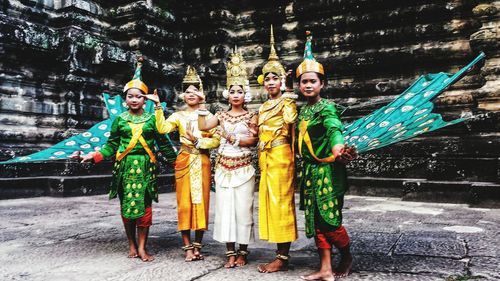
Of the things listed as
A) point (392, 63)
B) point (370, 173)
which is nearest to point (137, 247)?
point (370, 173)

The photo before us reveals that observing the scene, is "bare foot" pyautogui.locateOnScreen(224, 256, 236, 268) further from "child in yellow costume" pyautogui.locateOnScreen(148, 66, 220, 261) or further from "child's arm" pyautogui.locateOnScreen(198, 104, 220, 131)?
"child's arm" pyautogui.locateOnScreen(198, 104, 220, 131)

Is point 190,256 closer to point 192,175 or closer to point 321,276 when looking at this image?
point 192,175

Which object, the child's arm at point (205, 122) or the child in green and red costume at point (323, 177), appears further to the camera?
the child's arm at point (205, 122)

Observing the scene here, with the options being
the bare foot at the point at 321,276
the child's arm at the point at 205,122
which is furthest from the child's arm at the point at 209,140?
the bare foot at the point at 321,276

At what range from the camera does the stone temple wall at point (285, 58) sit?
6.29 meters

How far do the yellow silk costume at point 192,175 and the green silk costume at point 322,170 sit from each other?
87cm

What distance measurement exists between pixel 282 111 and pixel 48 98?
528 centimetres

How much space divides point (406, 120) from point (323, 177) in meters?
0.70

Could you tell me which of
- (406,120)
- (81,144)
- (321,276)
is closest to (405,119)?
(406,120)

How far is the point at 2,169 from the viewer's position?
6.21 metres

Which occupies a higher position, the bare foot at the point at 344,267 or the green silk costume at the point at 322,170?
the green silk costume at the point at 322,170

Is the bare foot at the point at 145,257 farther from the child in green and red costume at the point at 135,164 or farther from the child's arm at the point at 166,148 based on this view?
the child's arm at the point at 166,148

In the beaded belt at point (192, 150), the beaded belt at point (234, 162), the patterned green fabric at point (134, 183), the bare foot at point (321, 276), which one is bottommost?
the bare foot at point (321, 276)

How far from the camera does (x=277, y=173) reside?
3.08 m
